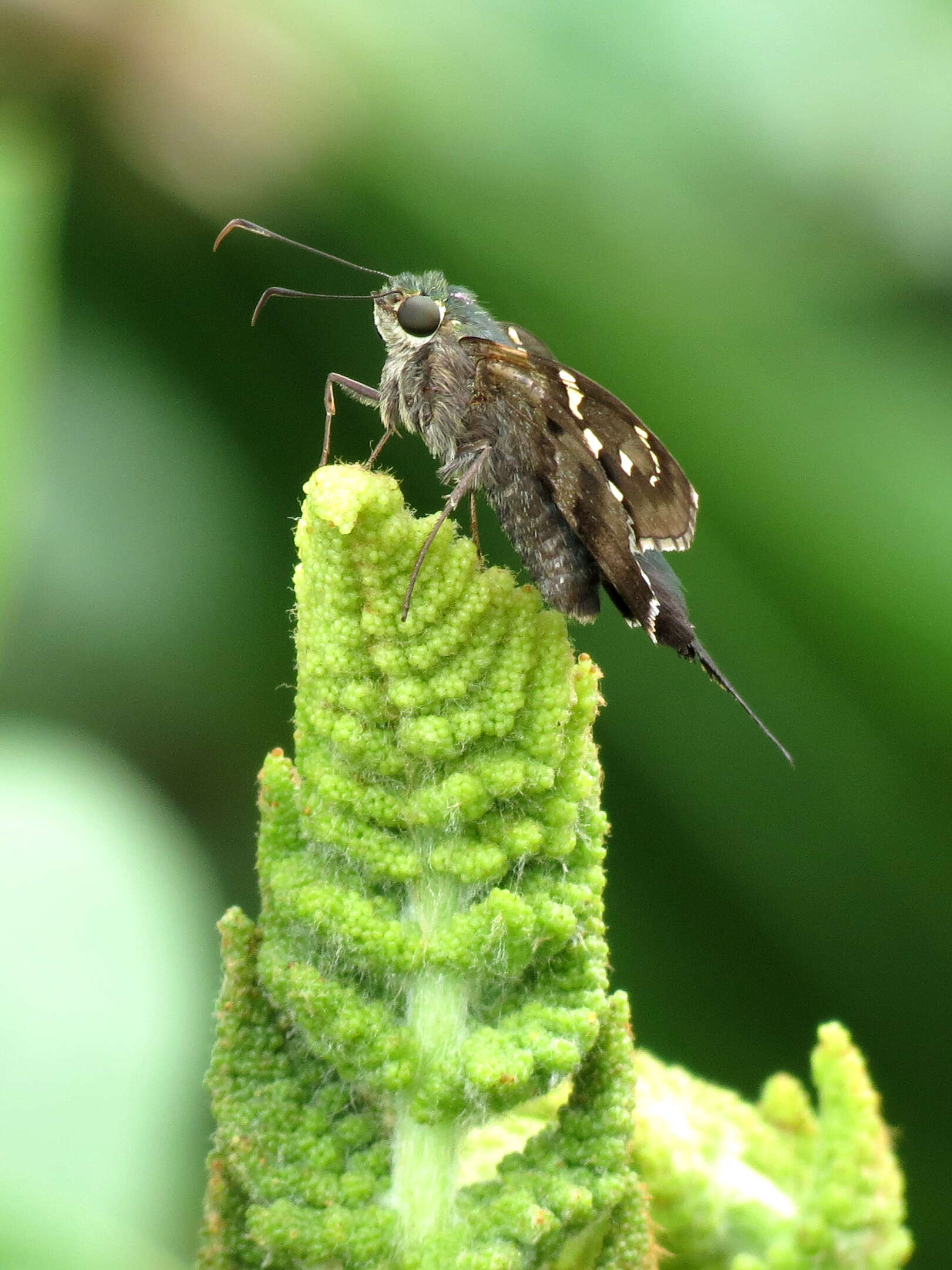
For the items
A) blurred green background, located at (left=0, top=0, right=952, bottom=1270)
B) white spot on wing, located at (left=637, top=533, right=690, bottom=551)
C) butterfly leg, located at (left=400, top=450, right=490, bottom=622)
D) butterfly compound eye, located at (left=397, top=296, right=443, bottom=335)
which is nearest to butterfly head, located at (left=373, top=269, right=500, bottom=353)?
butterfly compound eye, located at (left=397, top=296, right=443, bottom=335)

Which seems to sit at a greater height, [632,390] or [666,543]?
[666,543]

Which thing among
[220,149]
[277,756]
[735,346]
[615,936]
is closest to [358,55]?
[220,149]

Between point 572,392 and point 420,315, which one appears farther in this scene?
point 420,315

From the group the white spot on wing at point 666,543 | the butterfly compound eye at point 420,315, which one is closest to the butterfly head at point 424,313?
the butterfly compound eye at point 420,315

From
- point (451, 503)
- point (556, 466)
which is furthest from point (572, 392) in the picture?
point (451, 503)

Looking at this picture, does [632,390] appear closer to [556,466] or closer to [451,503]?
[556,466]

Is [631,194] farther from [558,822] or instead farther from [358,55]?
[558,822]
